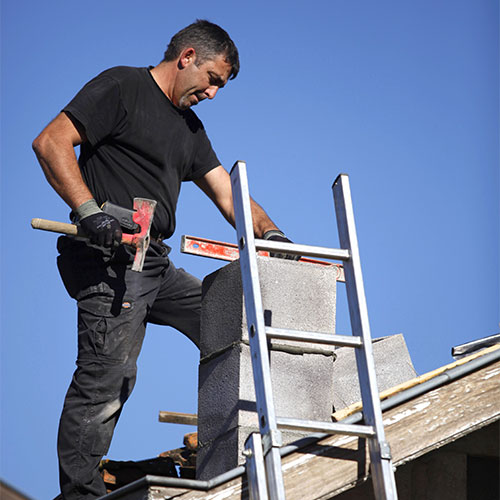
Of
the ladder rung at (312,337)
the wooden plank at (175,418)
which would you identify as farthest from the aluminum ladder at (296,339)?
the wooden plank at (175,418)

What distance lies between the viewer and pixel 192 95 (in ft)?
15.8

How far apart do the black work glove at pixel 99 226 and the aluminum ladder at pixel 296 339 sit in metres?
0.66

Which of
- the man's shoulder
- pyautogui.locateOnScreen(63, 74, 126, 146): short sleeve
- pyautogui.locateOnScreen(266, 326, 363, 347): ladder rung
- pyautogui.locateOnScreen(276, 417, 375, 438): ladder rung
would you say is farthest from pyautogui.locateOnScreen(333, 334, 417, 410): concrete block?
the man's shoulder

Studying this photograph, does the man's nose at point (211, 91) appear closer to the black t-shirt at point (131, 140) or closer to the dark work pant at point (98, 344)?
the black t-shirt at point (131, 140)

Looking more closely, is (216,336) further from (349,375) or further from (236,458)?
(349,375)

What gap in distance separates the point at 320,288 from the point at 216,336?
62 cm

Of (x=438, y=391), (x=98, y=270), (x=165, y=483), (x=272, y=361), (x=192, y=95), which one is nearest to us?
(x=165, y=483)

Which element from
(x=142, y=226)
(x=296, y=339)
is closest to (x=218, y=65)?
(x=142, y=226)

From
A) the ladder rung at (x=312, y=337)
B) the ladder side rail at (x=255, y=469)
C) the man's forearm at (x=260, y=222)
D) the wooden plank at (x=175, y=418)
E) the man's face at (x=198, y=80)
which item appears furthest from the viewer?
the wooden plank at (x=175, y=418)

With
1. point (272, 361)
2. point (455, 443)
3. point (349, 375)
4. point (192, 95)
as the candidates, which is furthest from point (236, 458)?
point (192, 95)

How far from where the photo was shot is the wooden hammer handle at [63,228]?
4.20m

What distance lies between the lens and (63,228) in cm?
422

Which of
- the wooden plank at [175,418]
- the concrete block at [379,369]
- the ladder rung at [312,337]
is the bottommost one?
the wooden plank at [175,418]

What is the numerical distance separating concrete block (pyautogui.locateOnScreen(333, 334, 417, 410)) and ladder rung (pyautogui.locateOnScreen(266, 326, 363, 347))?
1.61 metres
